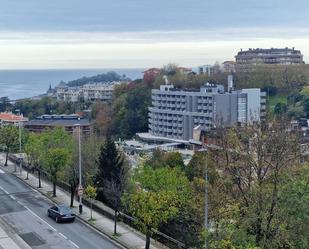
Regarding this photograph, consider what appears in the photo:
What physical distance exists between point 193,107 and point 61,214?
65041mm

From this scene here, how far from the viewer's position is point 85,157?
38.1 m

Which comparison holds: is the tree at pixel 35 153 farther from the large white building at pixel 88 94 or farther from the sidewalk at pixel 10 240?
the large white building at pixel 88 94

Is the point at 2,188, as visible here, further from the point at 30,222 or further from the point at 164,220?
the point at 164,220

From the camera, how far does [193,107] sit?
311 ft

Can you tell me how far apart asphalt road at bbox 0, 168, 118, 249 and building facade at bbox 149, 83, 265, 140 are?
5156 cm

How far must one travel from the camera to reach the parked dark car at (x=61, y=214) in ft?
103

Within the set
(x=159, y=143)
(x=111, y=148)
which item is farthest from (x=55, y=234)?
(x=159, y=143)

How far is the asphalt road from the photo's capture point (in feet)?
90.8

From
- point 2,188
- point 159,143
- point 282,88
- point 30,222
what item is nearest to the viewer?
point 30,222

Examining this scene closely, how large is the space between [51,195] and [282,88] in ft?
269

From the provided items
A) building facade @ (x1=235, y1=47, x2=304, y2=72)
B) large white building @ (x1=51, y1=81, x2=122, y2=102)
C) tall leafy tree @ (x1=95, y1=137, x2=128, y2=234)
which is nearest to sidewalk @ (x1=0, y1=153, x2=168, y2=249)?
tall leafy tree @ (x1=95, y1=137, x2=128, y2=234)

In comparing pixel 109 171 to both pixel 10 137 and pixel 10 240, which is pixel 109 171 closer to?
pixel 10 240

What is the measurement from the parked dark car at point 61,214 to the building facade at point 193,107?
55.9 meters

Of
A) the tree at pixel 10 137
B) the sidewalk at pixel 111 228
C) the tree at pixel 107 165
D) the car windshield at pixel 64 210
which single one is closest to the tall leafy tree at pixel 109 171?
the tree at pixel 107 165
